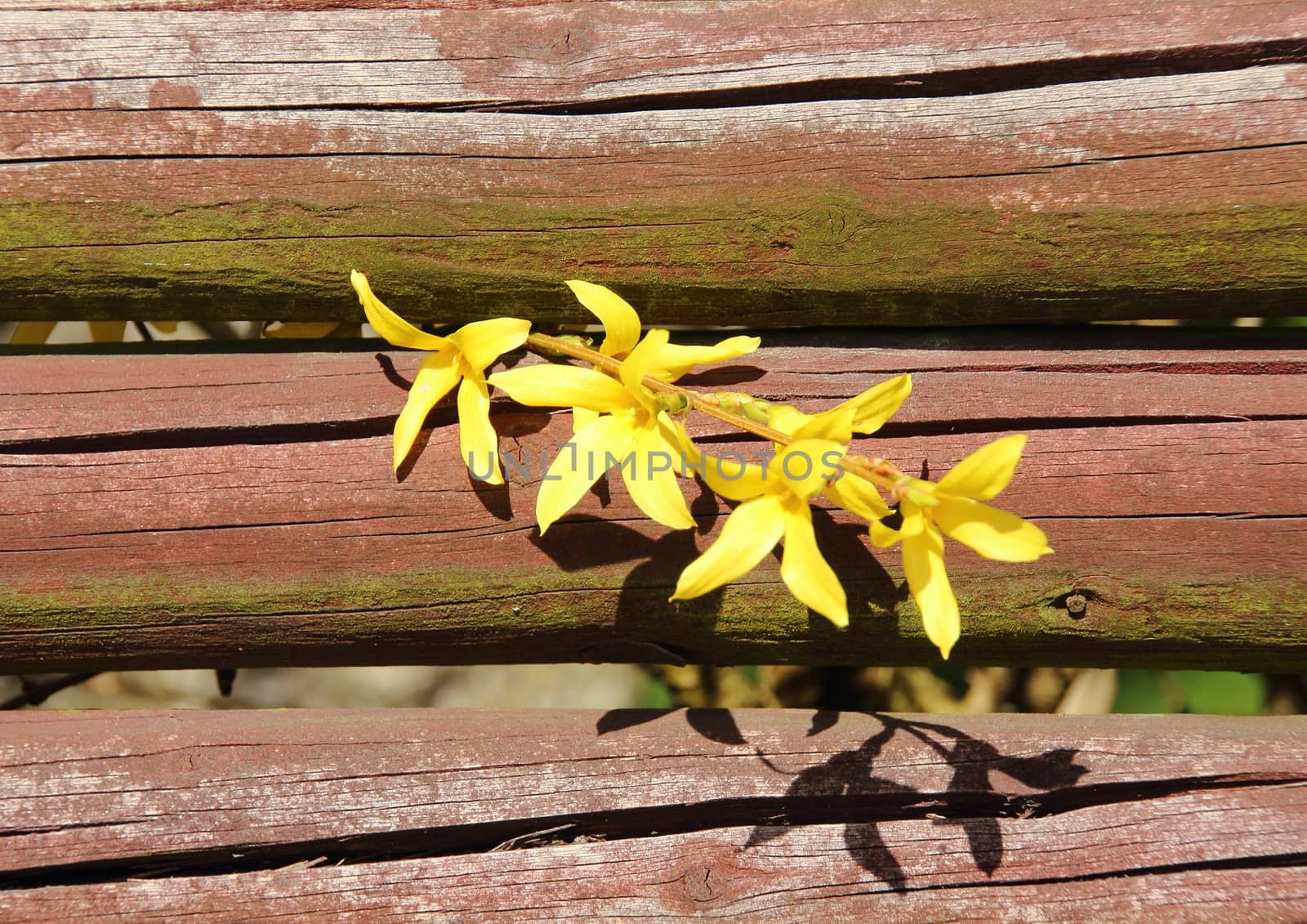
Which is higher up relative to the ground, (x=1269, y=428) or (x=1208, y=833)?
(x=1269, y=428)

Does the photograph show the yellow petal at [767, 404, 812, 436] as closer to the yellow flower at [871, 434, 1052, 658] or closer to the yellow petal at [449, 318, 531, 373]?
the yellow flower at [871, 434, 1052, 658]

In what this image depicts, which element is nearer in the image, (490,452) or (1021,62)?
(490,452)

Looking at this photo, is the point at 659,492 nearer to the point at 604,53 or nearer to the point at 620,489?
the point at 620,489

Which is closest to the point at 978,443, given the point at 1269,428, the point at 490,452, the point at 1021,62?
the point at 1269,428

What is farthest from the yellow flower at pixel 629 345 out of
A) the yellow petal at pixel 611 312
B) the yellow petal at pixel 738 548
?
the yellow petal at pixel 738 548

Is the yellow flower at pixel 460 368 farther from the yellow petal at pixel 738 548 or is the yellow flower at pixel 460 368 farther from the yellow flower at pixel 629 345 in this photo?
the yellow petal at pixel 738 548

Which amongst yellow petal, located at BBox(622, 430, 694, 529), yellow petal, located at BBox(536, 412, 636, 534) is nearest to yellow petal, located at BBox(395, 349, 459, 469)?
yellow petal, located at BBox(536, 412, 636, 534)

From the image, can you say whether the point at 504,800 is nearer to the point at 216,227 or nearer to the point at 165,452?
the point at 165,452
